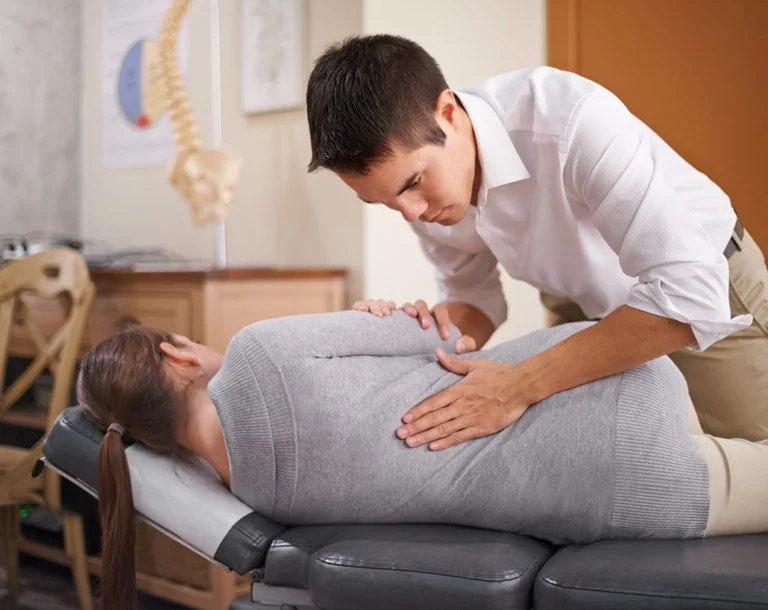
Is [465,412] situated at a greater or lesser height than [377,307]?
lesser

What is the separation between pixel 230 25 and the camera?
9.56 feet

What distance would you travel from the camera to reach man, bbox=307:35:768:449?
114 centimetres

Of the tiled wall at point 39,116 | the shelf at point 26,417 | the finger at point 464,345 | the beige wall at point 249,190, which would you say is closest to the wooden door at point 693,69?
the beige wall at point 249,190

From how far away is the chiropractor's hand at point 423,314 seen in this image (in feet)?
4.40

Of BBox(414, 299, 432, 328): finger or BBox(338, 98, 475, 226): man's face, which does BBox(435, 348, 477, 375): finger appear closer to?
BBox(414, 299, 432, 328): finger

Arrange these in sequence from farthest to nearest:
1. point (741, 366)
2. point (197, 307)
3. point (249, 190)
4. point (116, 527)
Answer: point (249, 190), point (197, 307), point (741, 366), point (116, 527)

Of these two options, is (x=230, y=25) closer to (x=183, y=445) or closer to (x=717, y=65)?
(x=717, y=65)

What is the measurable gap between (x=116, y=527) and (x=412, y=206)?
62cm

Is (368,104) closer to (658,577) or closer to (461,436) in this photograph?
(461,436)

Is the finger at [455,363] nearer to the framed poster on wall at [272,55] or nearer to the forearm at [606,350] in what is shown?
the forearm at [606,350]

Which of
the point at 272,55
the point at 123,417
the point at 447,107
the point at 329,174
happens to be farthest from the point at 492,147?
the point at 272,55

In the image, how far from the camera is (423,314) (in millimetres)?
1396

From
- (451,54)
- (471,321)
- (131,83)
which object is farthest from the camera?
(131,83)

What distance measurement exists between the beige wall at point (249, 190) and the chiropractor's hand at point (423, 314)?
122 centimetres
